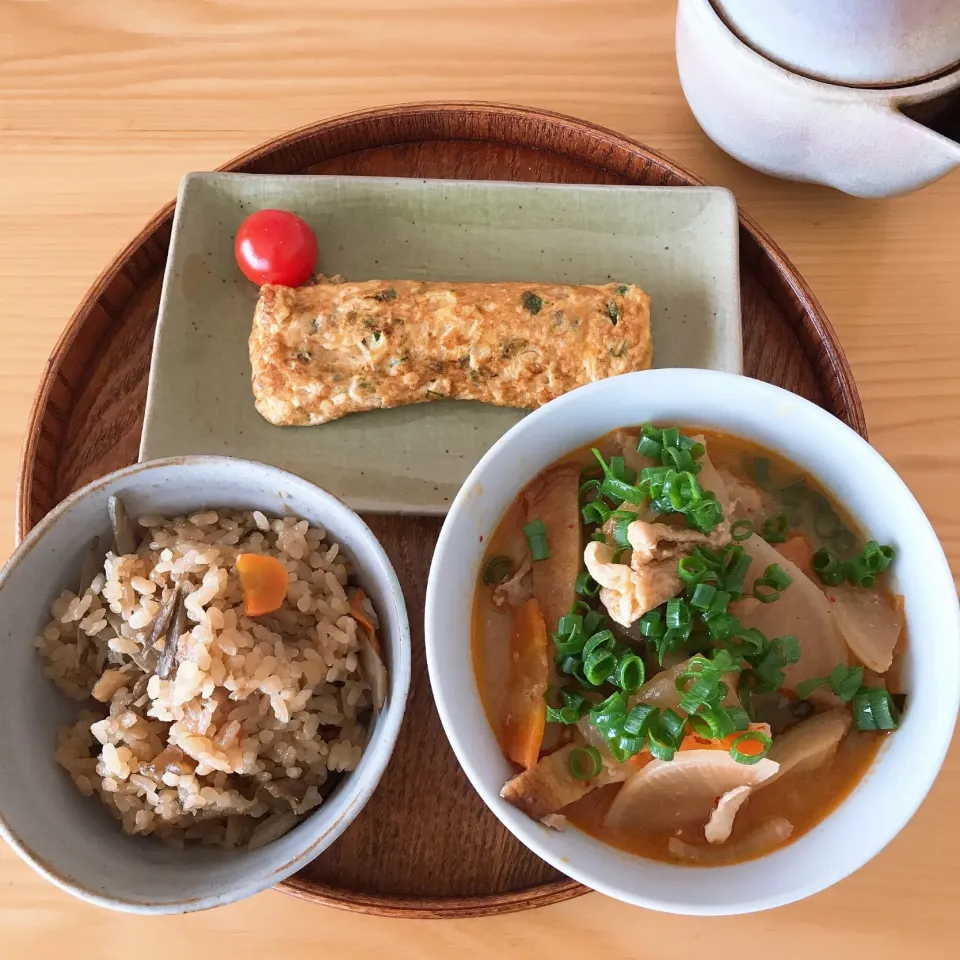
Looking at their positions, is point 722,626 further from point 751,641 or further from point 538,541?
point 538,541

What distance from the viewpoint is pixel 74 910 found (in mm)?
1530

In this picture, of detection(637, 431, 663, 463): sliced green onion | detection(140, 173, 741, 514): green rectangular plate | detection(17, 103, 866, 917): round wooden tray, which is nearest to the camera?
detection(637, 431, 663, 463): sliced green onion

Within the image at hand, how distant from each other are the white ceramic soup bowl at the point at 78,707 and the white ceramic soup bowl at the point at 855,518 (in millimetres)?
136

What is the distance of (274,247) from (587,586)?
3.52 ft

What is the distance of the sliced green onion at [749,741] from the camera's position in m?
1.15

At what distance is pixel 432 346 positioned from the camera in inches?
72.3

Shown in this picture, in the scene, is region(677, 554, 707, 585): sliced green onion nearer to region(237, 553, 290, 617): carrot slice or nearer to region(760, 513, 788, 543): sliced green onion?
region(760, 513, 788, 543): sliced green onion

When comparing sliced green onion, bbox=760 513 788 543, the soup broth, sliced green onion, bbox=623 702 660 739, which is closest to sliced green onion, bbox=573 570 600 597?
the soup broth

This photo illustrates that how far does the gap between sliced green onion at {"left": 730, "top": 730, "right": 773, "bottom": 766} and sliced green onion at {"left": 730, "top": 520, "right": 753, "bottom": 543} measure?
32cm

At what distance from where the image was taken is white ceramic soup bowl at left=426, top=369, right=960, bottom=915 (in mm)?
1133

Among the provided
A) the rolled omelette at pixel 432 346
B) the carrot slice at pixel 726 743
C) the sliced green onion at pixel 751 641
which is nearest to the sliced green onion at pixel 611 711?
the carrot slice at pixel 726 743

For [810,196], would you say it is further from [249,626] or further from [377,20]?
[249,626]

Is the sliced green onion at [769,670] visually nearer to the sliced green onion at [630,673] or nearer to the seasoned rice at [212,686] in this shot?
the sliced green onion at [630,673]

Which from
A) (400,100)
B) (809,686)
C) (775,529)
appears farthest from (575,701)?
(400,100)
